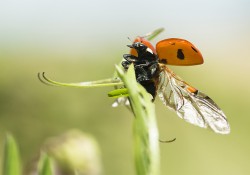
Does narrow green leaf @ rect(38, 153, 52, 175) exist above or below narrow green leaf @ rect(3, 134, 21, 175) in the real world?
below

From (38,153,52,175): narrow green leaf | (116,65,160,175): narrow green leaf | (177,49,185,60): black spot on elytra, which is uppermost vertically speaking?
(116,65,160,175): narrow green leaf

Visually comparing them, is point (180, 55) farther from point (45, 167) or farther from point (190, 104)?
point (45, 167)

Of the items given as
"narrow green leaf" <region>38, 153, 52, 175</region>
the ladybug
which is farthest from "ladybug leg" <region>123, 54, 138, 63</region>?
"narrow green leaf" <region>38, 153, 52, 175</region>

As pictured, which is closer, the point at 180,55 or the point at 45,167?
the point at 45,167

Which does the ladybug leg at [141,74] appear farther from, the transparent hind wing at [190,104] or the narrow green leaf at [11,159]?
the narrow green leaf at [11,159]

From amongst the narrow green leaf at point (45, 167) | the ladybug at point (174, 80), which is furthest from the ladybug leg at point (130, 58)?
the narrow green leaf at point (45, 167)

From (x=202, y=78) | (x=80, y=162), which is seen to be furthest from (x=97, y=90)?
(x=80, y=162)

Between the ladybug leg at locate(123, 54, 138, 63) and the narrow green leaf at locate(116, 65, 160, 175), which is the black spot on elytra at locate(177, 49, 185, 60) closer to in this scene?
the ladybug leg at locate(123, 54, 138, 63)

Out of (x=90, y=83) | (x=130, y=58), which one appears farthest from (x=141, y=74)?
(x=90, y=83)
